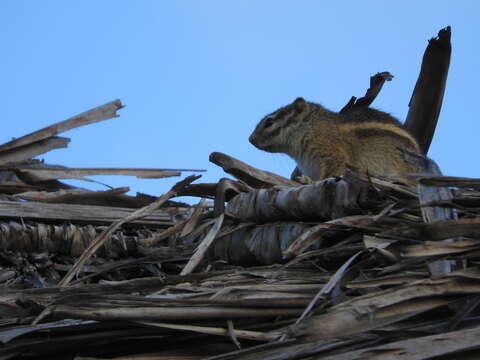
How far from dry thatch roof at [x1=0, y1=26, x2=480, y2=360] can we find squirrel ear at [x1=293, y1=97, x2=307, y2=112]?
4887mm

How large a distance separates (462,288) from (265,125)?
21.5 ft

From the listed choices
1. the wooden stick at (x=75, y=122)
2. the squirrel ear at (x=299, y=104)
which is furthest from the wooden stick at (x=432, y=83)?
the squirrel ear at (x=299, y=104)

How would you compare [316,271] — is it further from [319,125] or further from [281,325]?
[319,125]

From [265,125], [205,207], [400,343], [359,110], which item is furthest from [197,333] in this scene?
[265,125]

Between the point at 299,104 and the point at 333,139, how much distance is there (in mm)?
1133

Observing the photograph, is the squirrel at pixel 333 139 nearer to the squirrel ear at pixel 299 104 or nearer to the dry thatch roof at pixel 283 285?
the squirrel ear at pixel 299 104

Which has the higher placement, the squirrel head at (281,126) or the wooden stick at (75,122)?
the squirrel head at (281,126)

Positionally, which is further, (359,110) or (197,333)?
(359,110)

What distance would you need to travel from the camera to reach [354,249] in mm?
→ 2326

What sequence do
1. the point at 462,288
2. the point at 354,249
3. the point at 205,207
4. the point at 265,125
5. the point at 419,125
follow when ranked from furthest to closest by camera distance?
the point at 265,125
the point at 419,125
the point at 205,207
the point at 354,249
the point at 462,288

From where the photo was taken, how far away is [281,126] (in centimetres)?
822

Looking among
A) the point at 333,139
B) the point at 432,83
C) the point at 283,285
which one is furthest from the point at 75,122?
the point at 333,139

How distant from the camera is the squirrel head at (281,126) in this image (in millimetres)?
8141

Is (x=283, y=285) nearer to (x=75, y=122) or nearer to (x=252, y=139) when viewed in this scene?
(x=75, y=122)
